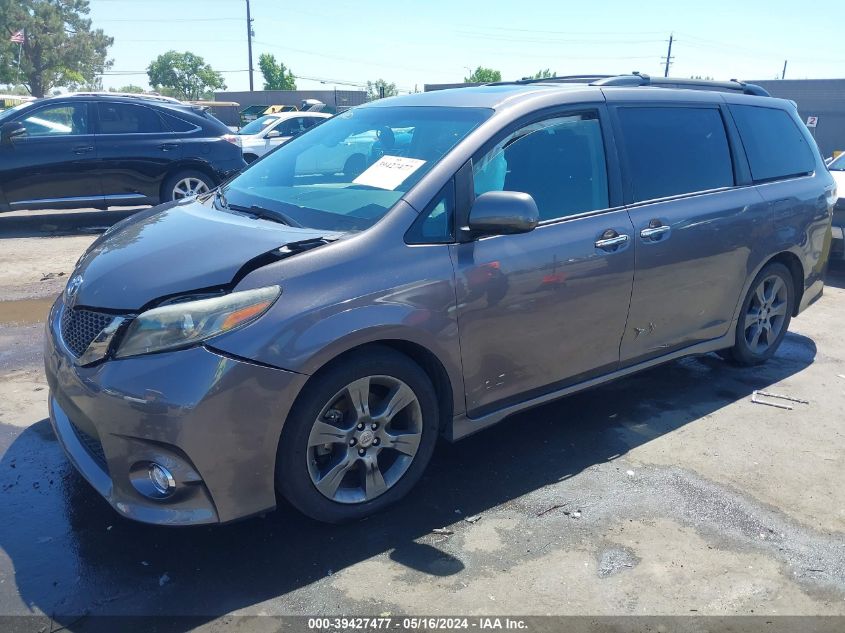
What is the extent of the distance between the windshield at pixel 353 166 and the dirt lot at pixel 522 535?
142 cm

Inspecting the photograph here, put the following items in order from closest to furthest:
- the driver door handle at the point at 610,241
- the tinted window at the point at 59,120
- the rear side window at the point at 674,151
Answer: the driver door handle at the point at 610,241, the rear side window at the point at 674,151, the tinted window at the point at 59,120

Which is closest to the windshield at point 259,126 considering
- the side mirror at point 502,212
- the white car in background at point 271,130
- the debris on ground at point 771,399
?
the white car in background at point 271,130

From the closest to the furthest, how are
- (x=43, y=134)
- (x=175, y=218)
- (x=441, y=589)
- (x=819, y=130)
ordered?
(x=441, y=589) → (x=175, y=218) → (x=43, y=134) → (x=819, y=130)

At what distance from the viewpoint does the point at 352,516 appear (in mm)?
3150

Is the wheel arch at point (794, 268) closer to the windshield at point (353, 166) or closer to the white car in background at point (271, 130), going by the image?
the windshield at point (353, 166)

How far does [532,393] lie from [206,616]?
1.89 metres

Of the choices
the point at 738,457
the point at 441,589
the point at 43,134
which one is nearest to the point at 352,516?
the point at 441,589

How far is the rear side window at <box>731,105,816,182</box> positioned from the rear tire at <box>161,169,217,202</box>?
7.16 m

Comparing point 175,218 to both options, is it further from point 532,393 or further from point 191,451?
point 532,393

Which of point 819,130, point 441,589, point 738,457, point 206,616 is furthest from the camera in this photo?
point 819,130

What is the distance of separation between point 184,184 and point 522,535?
27.3 ft

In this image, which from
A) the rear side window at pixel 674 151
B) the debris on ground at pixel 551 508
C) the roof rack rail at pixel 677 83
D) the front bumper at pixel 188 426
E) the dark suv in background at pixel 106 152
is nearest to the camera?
the front bumper at pixel 188 426

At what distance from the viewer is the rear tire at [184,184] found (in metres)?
9.88

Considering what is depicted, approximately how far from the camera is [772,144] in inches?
198
